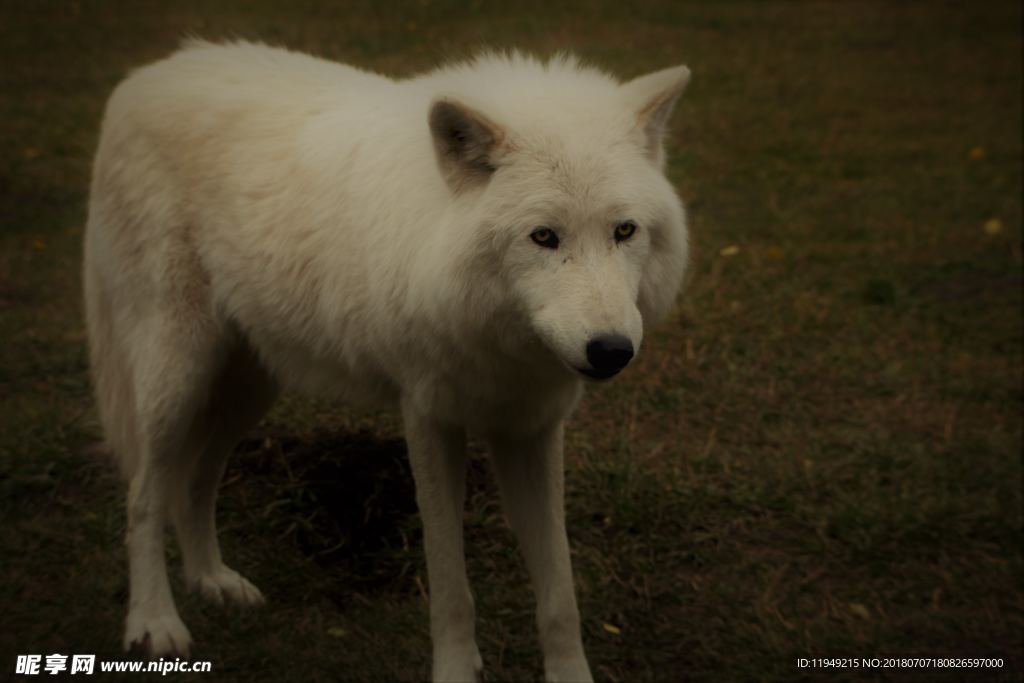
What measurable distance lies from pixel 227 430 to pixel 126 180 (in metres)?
0.94

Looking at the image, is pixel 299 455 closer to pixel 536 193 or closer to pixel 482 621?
pixel 482 621

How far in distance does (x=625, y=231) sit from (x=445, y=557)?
1.15 metres

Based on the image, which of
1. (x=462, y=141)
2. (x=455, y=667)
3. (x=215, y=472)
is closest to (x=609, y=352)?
(x=462, y=141)

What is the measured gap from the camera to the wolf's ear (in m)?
2.68

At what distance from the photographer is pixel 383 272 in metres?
2.95

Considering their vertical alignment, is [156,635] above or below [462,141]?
below

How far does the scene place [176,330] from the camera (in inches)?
137

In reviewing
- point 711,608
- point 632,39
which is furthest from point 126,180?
point 632,39

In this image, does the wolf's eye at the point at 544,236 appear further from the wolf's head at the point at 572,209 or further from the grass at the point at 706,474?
the grass at the point at 706,474

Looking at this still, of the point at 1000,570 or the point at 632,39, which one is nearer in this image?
the point at 1000,570

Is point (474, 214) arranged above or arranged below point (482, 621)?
above

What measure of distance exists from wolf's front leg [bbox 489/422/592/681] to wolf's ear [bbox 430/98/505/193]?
877 millimetres

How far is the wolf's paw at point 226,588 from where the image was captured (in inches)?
147

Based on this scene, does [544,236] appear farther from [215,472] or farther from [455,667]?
[215,472]
